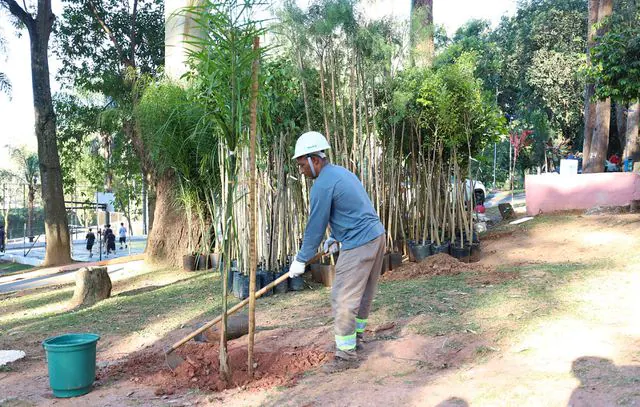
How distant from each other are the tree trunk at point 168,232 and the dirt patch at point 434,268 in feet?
13.7

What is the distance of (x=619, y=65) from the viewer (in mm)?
9320

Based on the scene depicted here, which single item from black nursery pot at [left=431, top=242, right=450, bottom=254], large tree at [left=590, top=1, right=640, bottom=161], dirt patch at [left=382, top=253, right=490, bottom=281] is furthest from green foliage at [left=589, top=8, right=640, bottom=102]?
dirt patch at [left=382, top=253, right=490, bottom=281]

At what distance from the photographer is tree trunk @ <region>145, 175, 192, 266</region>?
31.8 feet

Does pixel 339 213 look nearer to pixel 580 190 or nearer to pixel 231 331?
pixel 231 331

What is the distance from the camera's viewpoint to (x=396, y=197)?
7312mm

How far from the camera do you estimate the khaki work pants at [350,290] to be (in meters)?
3.85

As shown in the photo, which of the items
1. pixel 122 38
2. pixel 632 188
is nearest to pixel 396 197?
pixel 632 188

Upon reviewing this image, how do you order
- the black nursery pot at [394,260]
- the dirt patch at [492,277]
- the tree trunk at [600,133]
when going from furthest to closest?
1. the tree trunk at [600,133]
2. the black nursery pot at [394,260]
3. the dirt patch at [492,277]

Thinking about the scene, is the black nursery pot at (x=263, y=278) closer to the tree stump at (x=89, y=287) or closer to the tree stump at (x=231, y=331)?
the tree stump at (x=231, y=331)

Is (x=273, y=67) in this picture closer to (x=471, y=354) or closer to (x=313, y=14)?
(x=313, y=14)

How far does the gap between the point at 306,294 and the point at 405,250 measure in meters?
2.05

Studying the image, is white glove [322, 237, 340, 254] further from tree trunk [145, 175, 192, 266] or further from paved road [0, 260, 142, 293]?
paved road [0, 260, 142, 293]

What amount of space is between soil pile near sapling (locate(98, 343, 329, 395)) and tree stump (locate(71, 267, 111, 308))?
2.92 meters

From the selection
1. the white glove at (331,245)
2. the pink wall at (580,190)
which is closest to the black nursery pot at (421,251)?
the white glove at (331,245)
